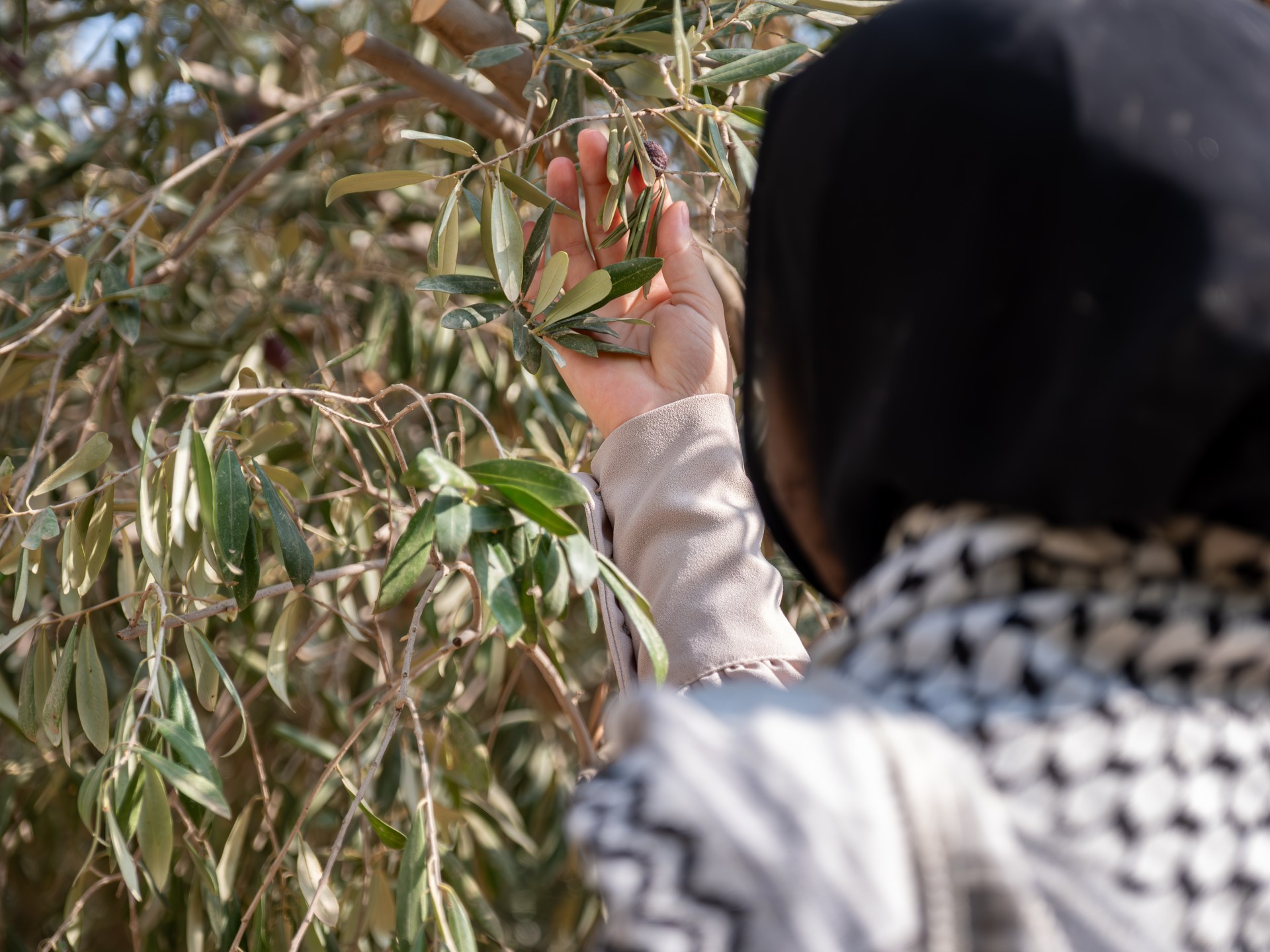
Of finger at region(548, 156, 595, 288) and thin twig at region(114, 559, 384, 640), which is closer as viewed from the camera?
thin twig at region(114, 559, 384, 640)

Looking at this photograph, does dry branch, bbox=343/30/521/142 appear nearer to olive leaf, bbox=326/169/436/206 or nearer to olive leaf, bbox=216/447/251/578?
olive leaf, bbox=326/169/436/206

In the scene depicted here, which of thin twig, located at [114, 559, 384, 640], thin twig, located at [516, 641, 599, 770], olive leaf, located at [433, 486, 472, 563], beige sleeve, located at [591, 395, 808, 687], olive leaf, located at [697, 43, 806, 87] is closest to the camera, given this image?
olive leaf, located at [433, 486, 472, 563]

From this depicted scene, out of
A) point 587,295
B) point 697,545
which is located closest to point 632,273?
point 587,295

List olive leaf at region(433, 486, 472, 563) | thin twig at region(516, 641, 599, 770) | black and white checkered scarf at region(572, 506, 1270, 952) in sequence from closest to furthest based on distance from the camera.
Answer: black and white checkered scarf at region(572, 506, 1270, 952), olive leaf at region(433, 486, 472, 563), thin twig at region(516, 641, 599, 770)

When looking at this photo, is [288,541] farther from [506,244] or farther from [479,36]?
[479,36]

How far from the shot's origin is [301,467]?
1790 millimetres

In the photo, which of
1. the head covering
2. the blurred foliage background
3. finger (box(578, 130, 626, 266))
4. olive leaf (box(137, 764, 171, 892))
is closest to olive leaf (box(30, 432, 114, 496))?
the blurred foliage background

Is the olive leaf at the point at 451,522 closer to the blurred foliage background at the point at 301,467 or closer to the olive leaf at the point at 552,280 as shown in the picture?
the blurred foliage background at the point at 301,467

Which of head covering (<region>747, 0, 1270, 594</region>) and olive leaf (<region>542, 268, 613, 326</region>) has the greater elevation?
head covering (<region>747, 0, 1270, 594</region>)

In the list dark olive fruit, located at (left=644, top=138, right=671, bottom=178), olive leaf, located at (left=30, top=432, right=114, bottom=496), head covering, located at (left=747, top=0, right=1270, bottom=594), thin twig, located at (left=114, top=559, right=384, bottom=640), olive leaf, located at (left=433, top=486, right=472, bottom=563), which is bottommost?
thin twig, located at (left=114, top=559, right=384, bottom=640)

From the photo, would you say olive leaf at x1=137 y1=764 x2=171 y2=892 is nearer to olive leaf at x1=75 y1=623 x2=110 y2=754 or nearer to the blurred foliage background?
the blurred foliage background

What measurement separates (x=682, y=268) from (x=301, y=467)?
0.97 metres

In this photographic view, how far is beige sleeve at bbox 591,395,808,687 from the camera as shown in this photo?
0.83 metres

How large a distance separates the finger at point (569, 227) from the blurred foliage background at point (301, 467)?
0.13 ft
